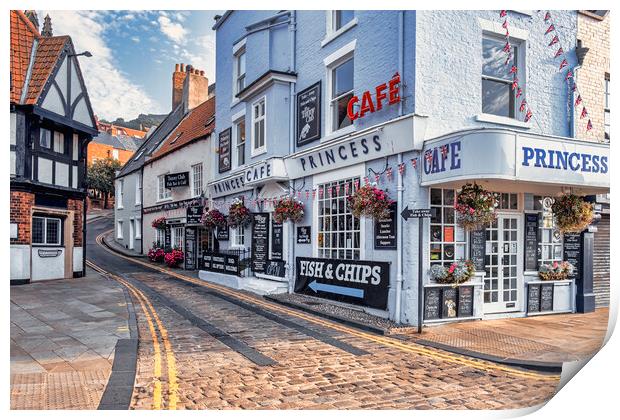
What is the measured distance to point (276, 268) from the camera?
10.9 meters

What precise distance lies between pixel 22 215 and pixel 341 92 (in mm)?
5911

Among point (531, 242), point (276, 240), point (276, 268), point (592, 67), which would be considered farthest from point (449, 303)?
point (276, 240)

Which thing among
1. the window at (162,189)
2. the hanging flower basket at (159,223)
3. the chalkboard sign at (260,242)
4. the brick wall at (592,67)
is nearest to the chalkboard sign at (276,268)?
the chalkboard sign at (260,242)

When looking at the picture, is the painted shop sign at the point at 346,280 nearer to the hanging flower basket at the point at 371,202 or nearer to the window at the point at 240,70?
the hanging flower basket at the point at 371,202

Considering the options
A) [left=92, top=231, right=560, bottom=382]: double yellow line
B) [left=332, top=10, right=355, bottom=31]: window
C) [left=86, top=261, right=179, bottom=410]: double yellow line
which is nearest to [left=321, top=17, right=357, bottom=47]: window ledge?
[left=332, top=10, right=355, bottom=31]: window

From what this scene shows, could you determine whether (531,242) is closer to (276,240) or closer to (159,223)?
(276,240)

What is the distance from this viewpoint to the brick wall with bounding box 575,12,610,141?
8031mm

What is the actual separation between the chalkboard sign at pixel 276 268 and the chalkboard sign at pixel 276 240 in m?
0.12

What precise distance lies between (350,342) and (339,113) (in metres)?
4.71

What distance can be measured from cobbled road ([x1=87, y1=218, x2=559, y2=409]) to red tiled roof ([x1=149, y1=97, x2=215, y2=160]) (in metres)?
10.5

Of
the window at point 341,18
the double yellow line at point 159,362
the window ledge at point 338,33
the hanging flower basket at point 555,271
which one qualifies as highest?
the window at point 341,18

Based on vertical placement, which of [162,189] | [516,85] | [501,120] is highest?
[516,85]

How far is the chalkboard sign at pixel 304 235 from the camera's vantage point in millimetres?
9880

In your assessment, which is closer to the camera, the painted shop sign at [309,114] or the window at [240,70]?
the painted shop sign at [309,114]
